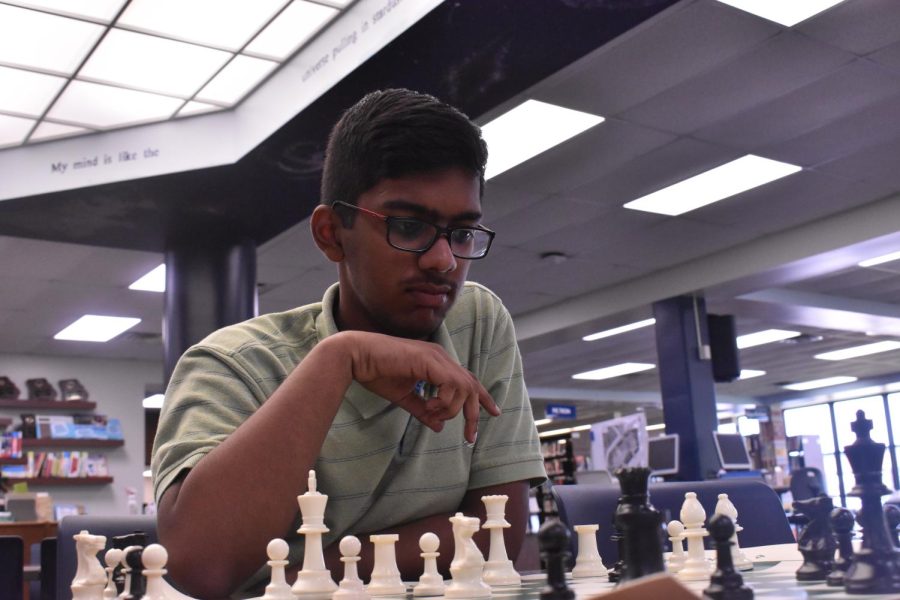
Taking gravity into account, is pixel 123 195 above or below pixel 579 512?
above

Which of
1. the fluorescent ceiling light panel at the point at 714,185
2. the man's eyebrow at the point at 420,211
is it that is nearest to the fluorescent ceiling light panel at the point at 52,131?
the fluorescent ceiling light panel at the point at 714,185

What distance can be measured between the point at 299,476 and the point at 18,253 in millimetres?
6670

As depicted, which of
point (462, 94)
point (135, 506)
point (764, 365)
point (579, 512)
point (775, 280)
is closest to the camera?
point (579, 512)

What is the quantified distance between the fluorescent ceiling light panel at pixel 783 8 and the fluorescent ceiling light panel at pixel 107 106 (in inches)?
116

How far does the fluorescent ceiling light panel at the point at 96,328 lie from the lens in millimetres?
9164

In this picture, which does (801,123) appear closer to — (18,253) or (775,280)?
(775,280)

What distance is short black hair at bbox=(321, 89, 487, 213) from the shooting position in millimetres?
1247

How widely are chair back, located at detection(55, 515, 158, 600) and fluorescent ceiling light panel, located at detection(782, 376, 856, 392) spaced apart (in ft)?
48.7

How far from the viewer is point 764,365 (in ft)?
43.5

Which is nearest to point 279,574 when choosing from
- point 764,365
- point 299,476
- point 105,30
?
point 299,476

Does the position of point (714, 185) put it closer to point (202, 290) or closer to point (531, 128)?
point (531, 128)

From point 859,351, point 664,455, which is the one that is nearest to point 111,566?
point 664,455

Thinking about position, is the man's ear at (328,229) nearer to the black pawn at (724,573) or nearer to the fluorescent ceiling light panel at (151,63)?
the black pawn at (724,573)

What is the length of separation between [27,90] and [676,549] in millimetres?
4659
